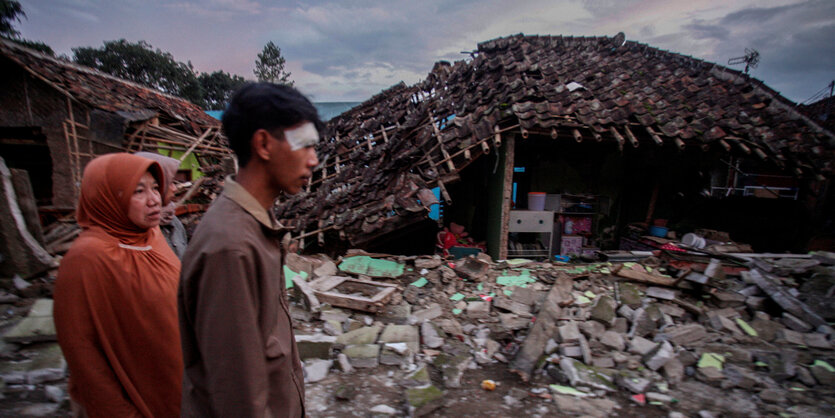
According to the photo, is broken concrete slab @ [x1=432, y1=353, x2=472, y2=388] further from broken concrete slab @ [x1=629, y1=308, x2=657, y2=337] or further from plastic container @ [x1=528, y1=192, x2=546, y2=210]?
plastic container @ [x1=528, y1=192, x2=546, y2=210]

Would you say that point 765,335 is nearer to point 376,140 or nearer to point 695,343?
point 695,343

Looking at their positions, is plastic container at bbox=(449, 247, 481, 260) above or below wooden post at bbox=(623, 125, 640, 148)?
below

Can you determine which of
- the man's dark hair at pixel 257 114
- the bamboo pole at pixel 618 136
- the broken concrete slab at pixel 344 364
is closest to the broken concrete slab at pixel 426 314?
the broken concrete slab at pixel 344 364

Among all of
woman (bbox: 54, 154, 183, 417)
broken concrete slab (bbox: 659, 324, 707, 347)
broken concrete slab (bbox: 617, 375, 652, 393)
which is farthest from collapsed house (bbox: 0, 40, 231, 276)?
broken concrete slab (bbox: 659, 324, 707, 347)

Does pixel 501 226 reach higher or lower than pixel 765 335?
higher

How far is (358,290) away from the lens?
479 cm

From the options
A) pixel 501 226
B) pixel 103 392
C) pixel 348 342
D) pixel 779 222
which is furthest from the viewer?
pixel 779 222

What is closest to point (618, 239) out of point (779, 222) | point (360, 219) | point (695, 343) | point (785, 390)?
point (779, 222)

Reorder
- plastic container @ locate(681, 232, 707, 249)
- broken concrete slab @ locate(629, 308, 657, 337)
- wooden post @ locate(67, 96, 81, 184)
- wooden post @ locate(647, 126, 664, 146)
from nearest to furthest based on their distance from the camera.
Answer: broken concrete slab @ locate(629, 308, 657, 337) < wooden post @ locate(647, 126, 664, 146) < plastic container @ locate(681, 232, 707, 249) < wooden post @ locate(67, 96, 81, 184)

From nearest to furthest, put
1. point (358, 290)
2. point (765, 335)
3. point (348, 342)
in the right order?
point (348, 342) < point (765, 335) < point (358, 290)

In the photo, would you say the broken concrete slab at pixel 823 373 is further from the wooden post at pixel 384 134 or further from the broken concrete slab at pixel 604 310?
the wooden post at pixel 384 134

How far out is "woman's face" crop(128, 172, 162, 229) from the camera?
1758mm

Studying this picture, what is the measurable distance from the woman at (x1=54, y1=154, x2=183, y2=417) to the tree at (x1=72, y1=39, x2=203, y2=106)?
29453 millimetres

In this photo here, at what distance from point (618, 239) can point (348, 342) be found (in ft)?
23.2
